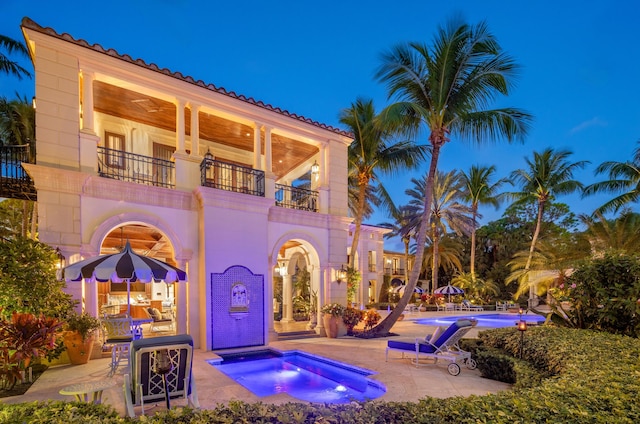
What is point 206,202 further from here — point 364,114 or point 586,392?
point 586,392

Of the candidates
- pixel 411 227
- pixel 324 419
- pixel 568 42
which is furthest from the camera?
pixel 568 42

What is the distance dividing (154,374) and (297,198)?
9.93 metres

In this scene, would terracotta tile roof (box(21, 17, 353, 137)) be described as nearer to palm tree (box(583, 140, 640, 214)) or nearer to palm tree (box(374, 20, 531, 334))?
palm tree (box(374, 20, 531, 334))

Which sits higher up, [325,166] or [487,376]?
[325,166]

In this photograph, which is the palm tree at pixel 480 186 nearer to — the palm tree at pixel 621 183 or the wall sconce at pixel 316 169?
the palm tree at pixel 621 183

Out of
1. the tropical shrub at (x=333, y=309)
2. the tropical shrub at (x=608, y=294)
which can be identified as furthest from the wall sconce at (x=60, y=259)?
the tropical shrub at (x=608, y=294)

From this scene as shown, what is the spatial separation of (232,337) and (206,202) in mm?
4189

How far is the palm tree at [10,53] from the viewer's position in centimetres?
1127

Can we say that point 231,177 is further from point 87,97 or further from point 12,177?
point 12,177

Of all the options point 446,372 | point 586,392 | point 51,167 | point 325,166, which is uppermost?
point 325,166

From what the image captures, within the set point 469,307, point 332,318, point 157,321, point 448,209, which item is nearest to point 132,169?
point 157,321

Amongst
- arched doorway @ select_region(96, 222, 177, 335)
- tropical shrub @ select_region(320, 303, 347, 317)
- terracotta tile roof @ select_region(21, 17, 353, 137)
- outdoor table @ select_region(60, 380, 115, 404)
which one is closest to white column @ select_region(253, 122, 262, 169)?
terracotta tile roof @ select_region(21, 17, 353, 137)

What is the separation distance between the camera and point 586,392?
3.66 meters

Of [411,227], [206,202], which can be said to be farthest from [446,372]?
[411,227]
